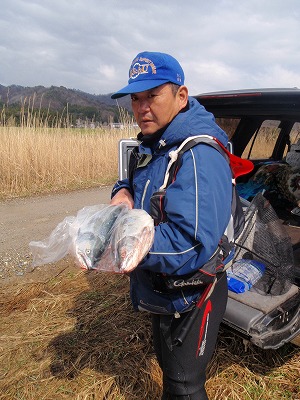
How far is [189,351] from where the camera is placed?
1.48 m

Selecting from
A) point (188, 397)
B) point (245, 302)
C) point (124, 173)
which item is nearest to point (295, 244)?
point (245, 302)

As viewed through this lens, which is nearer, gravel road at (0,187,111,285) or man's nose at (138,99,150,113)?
man's nose at (138,99,150,113)

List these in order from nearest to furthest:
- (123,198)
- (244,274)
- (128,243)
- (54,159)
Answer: (128,243) < (123,198) < (244,274) < (54,159)

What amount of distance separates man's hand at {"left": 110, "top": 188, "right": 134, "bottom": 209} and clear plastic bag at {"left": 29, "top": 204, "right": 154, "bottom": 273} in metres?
0.16

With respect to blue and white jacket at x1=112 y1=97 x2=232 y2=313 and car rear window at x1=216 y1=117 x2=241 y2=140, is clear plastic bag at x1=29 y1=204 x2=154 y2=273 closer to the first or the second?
blue and white jacket at x1=112 y1=97 x2=232 y2=313

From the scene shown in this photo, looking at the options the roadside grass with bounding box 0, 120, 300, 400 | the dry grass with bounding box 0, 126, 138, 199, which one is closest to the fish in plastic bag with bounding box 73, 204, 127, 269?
the roadside grass with bounding box 0, 120, 300, 400

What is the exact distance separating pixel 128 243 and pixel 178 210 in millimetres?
205

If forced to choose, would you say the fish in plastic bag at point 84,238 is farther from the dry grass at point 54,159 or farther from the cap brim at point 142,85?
the dry grass at point 54,159

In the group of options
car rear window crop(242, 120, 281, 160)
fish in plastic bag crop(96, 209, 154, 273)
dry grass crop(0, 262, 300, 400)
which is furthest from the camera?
car rear window crop(242, 120, 281, 160)

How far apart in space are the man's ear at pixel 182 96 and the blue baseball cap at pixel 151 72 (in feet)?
0.10

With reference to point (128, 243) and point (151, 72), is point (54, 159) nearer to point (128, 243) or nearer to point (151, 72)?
point (151, 72)

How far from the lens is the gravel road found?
13.7 ft

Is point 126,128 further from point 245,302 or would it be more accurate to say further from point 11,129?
point 245,302

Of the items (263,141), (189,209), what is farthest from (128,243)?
(263,141)
